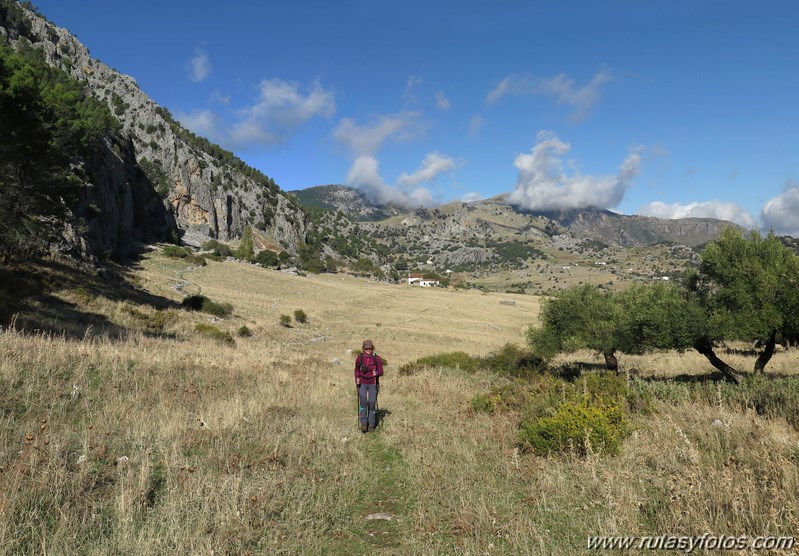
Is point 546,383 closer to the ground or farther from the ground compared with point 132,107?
closer to the ground

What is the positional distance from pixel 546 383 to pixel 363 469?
7706mm

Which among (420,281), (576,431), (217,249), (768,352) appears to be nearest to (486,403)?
(576,431)

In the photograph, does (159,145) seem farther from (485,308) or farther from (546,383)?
(546,383)

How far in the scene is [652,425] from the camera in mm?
8891

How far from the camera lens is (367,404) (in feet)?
35.7

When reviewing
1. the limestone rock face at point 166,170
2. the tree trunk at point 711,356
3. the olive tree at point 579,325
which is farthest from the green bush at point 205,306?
the limestone rock face at point 166,170

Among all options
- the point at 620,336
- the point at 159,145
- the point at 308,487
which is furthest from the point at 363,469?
the point at 159,145

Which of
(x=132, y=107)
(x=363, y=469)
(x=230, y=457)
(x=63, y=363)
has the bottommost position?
(x=363, y=469)

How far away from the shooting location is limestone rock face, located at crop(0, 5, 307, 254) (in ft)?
274

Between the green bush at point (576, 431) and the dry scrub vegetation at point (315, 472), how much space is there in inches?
14.0

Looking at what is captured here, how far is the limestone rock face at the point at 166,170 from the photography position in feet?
274

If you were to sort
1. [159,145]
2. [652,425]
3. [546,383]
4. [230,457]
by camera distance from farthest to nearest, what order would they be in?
[159,145]
[546,383]
[652,425]
[230,457]

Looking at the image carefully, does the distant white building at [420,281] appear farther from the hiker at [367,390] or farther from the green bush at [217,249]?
the hiker at [367,390]

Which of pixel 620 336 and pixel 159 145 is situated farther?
pixel 159 145
